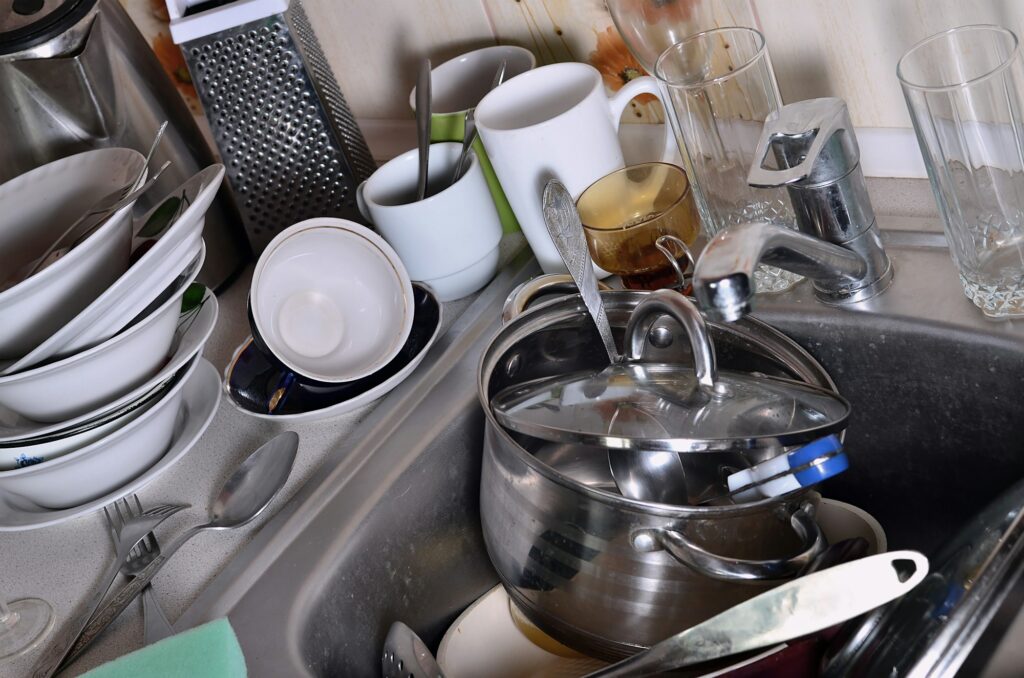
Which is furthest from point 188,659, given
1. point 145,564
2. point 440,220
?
point 440,220

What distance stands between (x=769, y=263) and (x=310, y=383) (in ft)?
1.16

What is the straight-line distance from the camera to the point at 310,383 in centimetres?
75

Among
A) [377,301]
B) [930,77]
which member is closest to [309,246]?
[377,301]

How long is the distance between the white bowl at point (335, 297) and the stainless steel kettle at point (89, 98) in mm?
186

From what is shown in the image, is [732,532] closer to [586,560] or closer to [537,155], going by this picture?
[586,560]

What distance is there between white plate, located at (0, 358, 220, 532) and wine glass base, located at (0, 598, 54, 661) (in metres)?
0.06

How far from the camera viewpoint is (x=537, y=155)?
697 millimetres

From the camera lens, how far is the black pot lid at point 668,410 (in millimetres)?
508

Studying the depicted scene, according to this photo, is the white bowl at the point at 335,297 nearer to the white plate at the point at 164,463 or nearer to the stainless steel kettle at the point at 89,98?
the white plate at the point at 164,463

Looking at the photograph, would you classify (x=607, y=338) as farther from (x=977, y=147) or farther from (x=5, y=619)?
(x=5, y=619)

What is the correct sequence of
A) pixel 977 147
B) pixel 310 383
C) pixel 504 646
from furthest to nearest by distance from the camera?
1. pixel 310 383
2. pixel 504 646
3. pixel 977 147

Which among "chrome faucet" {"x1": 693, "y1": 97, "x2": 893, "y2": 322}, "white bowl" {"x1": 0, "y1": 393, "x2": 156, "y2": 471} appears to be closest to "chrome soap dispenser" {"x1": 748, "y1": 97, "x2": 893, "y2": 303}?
"chrome faucet" {"x1": 693, "y1": 97, "x2": 893, "y2": 322}

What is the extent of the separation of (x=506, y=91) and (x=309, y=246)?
0.62 feet

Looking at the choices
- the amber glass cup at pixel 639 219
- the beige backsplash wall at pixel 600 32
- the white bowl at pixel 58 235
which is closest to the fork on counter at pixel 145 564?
the white bowl at pixel 58 235
